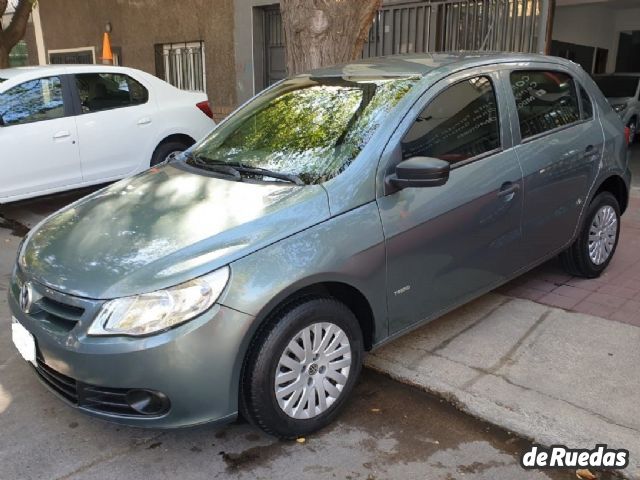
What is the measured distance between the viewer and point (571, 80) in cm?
446

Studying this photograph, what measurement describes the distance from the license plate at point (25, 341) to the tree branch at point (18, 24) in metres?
9.83

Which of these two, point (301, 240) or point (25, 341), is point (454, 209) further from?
point (25, 341)

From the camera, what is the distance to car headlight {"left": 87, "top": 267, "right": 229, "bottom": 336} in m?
2.51

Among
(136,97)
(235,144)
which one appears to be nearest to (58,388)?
(235,144)

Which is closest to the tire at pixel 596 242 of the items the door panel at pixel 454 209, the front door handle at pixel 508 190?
the door panel at pixel 454 209

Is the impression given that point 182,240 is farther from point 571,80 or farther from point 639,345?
point 571,80

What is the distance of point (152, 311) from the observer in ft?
8.27

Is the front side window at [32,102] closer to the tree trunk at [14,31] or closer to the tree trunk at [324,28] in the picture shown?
the tree trunk at [324,28]

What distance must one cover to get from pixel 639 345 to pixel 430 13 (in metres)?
6.69

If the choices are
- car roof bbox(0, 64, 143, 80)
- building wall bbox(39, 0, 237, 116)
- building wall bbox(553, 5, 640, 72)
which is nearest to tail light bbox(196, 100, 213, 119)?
car roof bbox(0, 64, 143, 80)

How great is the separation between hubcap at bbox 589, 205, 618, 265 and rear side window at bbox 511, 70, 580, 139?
81 cm

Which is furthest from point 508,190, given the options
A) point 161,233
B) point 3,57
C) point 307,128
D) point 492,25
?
point 3,57

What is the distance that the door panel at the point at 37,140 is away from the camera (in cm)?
625

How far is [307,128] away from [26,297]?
67.4 inches
